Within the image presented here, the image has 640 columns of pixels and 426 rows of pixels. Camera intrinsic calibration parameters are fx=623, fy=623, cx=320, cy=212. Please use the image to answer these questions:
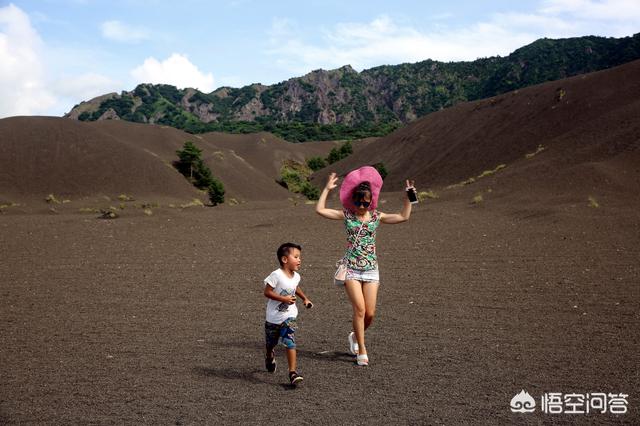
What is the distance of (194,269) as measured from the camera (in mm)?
15336

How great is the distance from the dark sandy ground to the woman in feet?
2.12

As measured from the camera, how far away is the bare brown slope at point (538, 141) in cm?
3128

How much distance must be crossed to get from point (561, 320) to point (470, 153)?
50.2 meters

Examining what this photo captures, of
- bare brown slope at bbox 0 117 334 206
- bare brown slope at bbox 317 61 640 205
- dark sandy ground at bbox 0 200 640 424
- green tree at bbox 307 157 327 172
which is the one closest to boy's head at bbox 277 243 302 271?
dark sandy ground at bbox 0 200 640 424

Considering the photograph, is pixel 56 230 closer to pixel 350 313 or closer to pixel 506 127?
pixel 350 313

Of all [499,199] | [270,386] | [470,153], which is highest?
[470,153]

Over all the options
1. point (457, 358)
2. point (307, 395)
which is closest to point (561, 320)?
point (457, 358)

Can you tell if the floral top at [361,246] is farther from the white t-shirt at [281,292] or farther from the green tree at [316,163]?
the green tree at [316,163]

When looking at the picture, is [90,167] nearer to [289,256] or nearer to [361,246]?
[361,246]

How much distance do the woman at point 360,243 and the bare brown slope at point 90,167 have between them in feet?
166

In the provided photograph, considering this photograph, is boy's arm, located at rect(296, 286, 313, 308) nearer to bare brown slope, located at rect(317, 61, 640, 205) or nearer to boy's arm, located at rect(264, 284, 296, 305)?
boy's arm, located at rect(264, 284, 296, 305)

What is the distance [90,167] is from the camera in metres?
61.3

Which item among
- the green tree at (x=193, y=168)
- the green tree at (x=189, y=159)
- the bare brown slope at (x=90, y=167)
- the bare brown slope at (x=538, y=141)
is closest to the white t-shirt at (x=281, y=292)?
the bare brown slope at (x=538, y=141)

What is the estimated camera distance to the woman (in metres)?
7.00
